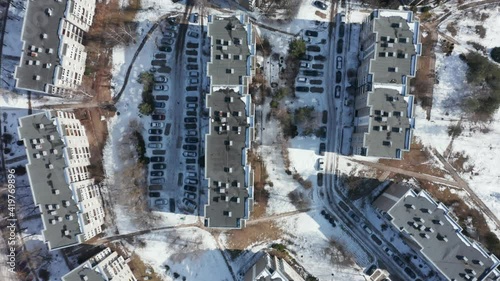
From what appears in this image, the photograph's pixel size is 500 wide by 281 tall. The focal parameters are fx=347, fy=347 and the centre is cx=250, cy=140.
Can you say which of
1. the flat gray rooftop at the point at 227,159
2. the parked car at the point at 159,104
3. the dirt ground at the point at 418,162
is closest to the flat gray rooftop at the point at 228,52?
the flat gray rooftop at the point at 227,159

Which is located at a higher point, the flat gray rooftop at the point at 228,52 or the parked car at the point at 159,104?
the flat gray rooftop at the point at 228,52

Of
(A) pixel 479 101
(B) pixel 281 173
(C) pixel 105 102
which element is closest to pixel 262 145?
(B) pixel 281 173

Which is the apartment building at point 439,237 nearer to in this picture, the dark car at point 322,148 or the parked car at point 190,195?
the dark car at point 322,148

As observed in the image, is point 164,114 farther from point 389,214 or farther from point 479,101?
point 479,101

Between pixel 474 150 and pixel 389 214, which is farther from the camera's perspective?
pixel 474 150

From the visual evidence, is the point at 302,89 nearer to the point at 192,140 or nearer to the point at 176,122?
the point at 192,140

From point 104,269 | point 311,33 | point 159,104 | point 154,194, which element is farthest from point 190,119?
point 104,269
